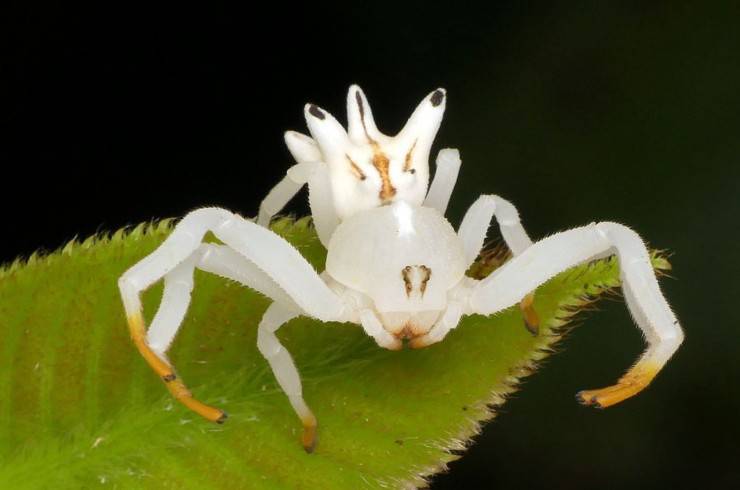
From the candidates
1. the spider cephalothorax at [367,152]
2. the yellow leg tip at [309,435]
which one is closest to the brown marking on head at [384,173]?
the spider cephalothorax at [367,152]

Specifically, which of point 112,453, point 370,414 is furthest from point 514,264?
point 112,453

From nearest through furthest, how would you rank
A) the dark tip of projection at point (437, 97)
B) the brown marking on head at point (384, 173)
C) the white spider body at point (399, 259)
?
the white spider body at point (399, 259), the brown marking on head at point (384, 173), the dark tip of projection at point (437, 97)

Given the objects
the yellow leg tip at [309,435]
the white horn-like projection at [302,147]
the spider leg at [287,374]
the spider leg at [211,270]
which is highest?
the white horn-like projection at [302,147]

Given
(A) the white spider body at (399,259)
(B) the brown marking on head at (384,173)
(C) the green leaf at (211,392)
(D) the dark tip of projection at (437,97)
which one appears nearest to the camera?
(C) the green leaf at (211,392)

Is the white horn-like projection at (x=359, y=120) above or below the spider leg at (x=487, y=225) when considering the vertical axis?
above

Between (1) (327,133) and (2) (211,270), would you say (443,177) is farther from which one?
(2) (211,270)

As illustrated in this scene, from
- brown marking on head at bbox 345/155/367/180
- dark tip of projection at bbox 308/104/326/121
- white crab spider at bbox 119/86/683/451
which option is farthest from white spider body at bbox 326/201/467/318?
dark tip of projection at bbox 308/104/326/121

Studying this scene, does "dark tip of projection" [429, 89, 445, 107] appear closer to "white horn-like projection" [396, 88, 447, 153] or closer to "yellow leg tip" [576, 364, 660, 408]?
"white horn-like projection" [396, 88, 447, 153]

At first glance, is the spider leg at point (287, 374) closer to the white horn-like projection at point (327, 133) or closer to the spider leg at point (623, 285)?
the spider leg at point (623, 285)
